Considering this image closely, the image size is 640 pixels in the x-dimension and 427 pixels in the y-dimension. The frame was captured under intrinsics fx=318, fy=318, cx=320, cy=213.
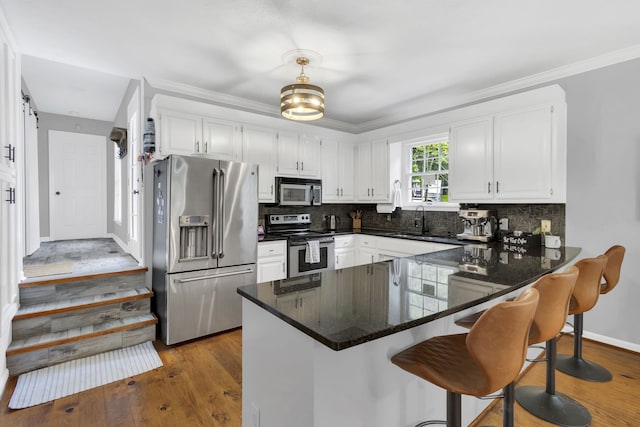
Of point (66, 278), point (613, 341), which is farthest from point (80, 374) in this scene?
point (613, 341)

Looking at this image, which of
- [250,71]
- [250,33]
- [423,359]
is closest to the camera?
[423,359]

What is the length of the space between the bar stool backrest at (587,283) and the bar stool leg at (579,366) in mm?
466

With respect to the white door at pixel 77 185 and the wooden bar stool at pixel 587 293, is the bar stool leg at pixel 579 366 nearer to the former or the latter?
the wooden bar stool at pixel 587 293

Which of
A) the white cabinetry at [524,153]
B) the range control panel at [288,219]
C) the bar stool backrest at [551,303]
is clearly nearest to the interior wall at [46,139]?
the range control panel at [288,219]

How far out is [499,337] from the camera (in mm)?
1067

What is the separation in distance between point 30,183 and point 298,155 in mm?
3808

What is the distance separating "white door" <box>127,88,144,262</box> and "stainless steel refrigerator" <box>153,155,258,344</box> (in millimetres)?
499

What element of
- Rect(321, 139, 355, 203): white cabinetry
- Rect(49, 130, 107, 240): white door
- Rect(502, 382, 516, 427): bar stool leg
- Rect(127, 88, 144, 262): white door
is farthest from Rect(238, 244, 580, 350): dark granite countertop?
Rect(49, 130, 107, 240): white door

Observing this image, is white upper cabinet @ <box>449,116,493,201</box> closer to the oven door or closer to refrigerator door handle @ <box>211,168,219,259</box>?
the oven door

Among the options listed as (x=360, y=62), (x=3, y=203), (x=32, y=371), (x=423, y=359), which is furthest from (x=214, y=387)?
(x=360, y=62)

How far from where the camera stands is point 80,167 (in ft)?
19.6

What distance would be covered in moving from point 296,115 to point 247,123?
4.55 feet

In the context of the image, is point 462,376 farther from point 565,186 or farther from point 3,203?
point 3,203

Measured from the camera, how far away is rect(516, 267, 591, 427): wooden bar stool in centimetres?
143
